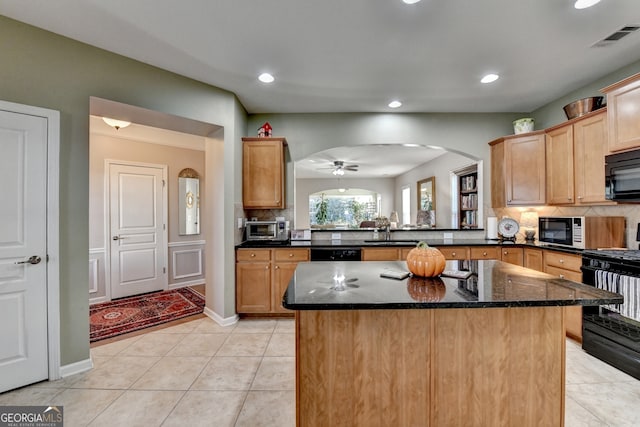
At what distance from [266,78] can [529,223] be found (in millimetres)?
3924

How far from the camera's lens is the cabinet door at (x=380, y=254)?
141 inches

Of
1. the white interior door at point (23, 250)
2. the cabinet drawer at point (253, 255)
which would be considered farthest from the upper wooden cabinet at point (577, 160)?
the white interior door at point (23, 250)

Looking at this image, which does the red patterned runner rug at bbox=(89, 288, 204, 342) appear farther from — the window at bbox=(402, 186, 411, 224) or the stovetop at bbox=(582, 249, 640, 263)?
the window at bbox=(402, 186, 411, 224)

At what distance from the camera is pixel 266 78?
120 inches

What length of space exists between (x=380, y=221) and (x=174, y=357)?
3.03 meters

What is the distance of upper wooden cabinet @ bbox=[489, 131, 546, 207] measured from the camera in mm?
3553

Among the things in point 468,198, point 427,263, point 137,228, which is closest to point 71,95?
point 137,228

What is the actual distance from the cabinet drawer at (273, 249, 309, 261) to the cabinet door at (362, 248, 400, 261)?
2.42 ft

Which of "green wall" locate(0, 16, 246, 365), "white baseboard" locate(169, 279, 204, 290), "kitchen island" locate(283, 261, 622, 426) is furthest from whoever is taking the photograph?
"white baseboard" locate(169, 279, 204, 290)

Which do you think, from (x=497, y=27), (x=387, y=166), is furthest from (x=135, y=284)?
(x=387, y=166)

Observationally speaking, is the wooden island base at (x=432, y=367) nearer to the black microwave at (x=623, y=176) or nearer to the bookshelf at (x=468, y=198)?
the black microwave at (x=623, y=176)

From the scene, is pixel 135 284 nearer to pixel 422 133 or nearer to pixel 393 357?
pixel 393 357

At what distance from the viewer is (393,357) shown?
4.92 ft

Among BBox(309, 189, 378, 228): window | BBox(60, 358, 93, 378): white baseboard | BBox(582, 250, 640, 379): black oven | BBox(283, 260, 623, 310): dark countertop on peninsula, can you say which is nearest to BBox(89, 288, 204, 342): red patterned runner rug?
BBox(60, 358, 93, 378): white baseboard
